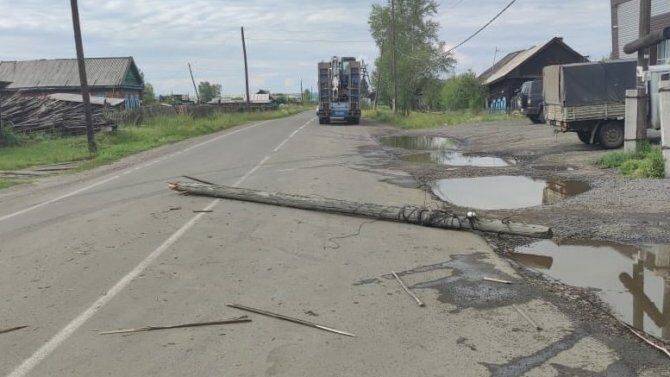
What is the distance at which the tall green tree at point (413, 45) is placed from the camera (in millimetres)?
69062

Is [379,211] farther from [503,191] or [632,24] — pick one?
[632,24]

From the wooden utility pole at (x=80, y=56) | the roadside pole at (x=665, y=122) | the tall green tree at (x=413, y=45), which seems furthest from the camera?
the tall green tree at (x=413, y=45)

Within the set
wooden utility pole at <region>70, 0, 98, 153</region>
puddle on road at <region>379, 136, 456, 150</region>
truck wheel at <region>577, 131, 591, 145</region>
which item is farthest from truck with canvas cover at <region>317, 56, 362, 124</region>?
truck wheel at <region>577, 131, 591, 145</region>

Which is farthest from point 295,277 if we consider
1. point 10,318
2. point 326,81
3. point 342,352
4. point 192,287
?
point 326,81

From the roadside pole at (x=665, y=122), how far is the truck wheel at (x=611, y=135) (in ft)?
18.5

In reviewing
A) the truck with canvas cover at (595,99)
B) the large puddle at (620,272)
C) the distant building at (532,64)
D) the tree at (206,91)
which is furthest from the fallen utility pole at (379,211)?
the tree at (206,91)

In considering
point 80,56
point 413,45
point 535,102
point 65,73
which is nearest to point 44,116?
point 80,56

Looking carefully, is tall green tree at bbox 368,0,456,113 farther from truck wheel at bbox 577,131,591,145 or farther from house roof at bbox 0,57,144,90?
truck wheel at bbox 577,131,591,145

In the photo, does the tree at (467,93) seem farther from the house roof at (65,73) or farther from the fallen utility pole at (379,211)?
the fallen utility pole at (379,211)

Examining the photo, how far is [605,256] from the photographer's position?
6.95 meters

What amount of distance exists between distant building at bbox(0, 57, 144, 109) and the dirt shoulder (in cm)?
4323

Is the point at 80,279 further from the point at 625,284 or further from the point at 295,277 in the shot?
the point at 625,284

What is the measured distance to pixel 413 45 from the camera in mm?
74062

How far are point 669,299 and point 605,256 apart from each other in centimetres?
148
